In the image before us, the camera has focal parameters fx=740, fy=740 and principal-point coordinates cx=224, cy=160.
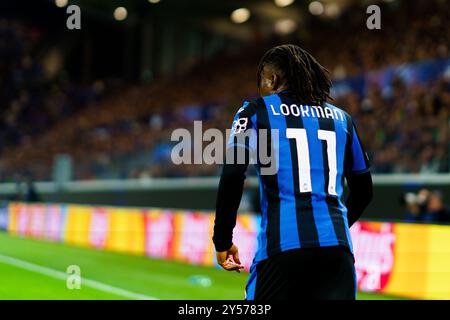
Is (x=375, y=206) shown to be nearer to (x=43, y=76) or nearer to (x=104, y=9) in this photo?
(x=104, y=9)

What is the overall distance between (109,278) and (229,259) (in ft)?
28.7

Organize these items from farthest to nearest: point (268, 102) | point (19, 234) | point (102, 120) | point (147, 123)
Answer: point (102, 120), point (147, 123), point (19, 234), point (268, 102)

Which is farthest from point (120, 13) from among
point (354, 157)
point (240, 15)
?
point (354, 157)

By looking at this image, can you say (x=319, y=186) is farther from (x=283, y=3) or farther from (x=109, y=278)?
(x=283, y=3)

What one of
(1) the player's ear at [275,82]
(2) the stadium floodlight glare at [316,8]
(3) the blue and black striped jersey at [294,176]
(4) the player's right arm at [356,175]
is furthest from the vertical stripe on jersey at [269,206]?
(2) the stadium floodlight glare at [316,8]

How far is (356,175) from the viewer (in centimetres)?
372

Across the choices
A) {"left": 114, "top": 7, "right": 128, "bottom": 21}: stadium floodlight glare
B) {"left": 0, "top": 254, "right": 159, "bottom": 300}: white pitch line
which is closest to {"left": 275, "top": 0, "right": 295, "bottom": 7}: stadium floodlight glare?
{"left": 114, "top": 7, "right": 128, "bottom": 21}: stadium floodlight glare

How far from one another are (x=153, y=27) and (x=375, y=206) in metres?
26.6

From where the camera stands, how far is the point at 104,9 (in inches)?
1463

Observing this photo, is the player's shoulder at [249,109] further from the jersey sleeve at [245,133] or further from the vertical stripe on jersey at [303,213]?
the vertical stripe on jersey at [303,213]

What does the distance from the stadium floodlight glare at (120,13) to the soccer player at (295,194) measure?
34571 mm

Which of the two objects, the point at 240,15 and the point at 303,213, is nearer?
the point at 303,213

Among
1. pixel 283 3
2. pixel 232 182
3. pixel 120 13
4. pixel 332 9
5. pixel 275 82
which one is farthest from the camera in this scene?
pixel 120 13
